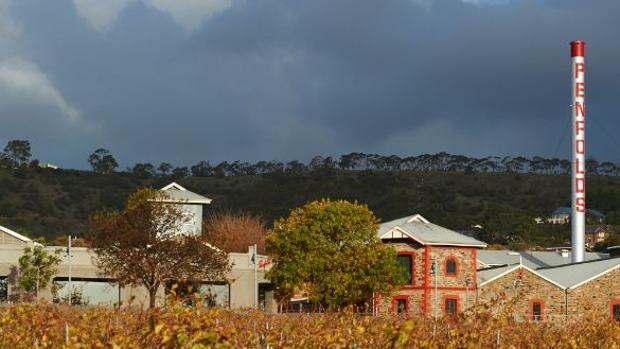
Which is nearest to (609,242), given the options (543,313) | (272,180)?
(543,313)

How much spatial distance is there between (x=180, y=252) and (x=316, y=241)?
654cm

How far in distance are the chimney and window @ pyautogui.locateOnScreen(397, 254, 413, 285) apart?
16.9m

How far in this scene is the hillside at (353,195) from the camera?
401 ft

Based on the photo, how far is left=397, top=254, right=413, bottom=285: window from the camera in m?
58.1

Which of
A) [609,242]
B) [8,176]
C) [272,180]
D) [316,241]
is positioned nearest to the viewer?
[316,241]

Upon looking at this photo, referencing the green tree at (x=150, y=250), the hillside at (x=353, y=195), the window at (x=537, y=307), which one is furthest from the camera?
the hillside at (x=353, y=195)

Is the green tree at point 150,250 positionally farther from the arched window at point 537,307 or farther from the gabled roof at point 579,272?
the gabled roof at point 579,272

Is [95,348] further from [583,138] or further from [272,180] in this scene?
[272,180]

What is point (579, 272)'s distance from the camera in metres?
59.7

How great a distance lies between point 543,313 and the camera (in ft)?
189

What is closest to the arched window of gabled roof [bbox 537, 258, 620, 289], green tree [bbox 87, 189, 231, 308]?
gabled roof [bbox 537, 258, 620, 289]

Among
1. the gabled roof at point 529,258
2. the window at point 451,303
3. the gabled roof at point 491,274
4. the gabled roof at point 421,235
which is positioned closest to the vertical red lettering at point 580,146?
the gabled roof at point 529,258

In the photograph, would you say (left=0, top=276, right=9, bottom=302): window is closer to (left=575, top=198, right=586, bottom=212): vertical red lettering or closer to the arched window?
the arched window

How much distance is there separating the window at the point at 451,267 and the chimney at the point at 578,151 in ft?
50.7
